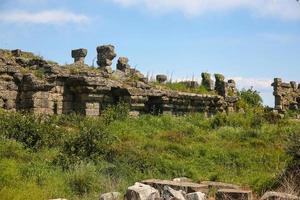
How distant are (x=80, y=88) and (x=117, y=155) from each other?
507 centimetres

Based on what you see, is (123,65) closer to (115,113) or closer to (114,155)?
(115,113)

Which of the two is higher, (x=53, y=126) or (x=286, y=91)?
(x=286, y=91)

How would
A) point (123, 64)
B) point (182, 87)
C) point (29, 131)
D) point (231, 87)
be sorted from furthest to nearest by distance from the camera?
point (231, 87), point (182, 87), point (123, 64), point (29, 131)

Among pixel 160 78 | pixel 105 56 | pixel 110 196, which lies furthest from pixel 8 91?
pixel 110 196

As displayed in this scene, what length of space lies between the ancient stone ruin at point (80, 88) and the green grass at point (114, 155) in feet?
2.93

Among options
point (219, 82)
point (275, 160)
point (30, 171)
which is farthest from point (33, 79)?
point (219, 82)

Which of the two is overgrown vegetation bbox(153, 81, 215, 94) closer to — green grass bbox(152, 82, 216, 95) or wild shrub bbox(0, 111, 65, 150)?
green grass bbox(152, 82, 216, 95)

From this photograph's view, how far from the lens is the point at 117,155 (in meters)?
12.0

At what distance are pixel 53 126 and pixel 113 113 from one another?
11.5ft

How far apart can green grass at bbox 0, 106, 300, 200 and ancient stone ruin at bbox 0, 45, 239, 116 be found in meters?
0.89

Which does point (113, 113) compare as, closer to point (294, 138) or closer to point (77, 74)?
point (77, 74)

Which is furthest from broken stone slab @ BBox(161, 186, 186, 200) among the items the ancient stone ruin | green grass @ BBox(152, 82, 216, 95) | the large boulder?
green grass @ BBox(152, 82, 216, 95)

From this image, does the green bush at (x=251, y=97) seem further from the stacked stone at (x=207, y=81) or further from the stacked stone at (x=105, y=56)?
the stacked stone at (x=105, y=56)

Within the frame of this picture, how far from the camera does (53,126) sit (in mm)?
13469
